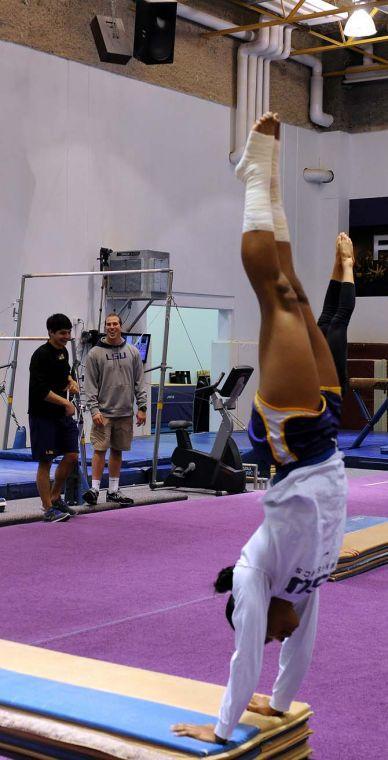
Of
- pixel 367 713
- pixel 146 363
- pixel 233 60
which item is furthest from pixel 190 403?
pixel 367 713

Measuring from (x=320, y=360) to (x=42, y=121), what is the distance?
33.5 ft

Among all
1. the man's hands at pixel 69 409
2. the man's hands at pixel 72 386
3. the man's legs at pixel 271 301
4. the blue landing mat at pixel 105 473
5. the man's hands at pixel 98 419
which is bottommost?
the blue landing mat at pixel 105 473

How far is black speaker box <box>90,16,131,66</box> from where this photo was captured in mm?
12000

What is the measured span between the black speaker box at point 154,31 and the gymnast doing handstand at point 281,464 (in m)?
9.52

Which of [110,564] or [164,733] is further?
[110,564]

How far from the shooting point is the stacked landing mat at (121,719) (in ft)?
9.57

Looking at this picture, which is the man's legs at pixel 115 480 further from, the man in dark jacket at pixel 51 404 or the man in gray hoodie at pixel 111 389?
the man in dark jacket at pixel 51 404

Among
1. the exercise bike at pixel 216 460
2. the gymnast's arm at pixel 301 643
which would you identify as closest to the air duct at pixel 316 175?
the exercise bike at pixel 216 460

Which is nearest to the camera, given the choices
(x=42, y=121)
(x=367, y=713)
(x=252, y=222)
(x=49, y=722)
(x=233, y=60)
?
(x=252, y=222)

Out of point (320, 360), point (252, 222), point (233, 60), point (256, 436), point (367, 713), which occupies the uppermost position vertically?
point (233, 60)

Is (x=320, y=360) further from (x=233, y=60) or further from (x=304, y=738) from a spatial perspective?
(x=233, y=60)

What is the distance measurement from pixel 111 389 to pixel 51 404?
101cm

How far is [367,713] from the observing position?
3744 millimetres

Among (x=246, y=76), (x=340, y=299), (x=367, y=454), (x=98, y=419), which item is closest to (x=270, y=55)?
(x=246, y=76)
